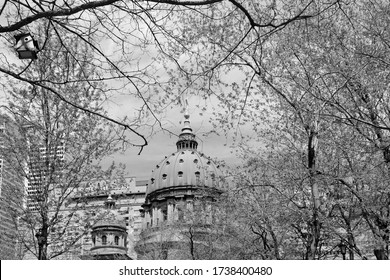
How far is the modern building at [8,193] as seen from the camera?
21.2 m

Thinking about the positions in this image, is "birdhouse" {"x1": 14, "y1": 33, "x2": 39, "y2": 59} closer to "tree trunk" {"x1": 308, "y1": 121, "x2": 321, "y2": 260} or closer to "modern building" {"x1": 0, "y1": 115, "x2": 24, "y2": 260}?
"tree trunk" {"x1": 308, "y1": 121, "x2": 321, "y2": 260}

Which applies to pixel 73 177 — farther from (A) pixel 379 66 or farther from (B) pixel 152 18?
(B) pixel 152 18

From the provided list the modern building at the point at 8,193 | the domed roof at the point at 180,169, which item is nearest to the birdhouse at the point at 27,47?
the modern building at the point at 8,193

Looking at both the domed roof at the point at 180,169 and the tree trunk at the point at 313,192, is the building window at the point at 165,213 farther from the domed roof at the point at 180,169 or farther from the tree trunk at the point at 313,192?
the tree trunk at the point at 313,192

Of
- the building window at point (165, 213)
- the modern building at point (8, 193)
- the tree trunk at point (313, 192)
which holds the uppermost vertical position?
the building window at point (165, 213)

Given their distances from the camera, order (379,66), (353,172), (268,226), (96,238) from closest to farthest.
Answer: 1. (379,66)
2. (353,172)
3. (268,226)
4. (96,238)

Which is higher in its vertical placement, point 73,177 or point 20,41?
point 73,177

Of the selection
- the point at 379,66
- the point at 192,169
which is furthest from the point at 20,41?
the point at 192,169

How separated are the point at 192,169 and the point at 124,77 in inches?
4344

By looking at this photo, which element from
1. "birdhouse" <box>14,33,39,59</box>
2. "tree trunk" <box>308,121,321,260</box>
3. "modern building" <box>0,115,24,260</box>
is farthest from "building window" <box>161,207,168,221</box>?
"birdhouse" <box>14,33,39,59</box>

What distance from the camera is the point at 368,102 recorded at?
54.7 ft

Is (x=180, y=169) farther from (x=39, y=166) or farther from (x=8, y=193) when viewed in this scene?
(x=39, y=166)

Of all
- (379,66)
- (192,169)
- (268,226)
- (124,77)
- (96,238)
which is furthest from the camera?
(192,169)

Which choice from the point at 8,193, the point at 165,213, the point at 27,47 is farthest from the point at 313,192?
the point at 165,213
